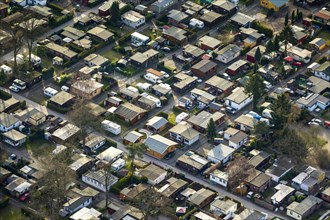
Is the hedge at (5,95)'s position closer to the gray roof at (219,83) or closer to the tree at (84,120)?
the tree at (84,120)

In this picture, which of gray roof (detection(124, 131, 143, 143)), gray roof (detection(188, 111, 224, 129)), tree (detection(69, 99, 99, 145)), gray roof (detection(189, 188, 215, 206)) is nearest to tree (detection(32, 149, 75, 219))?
tree (detection(69, 99, 99, 145))

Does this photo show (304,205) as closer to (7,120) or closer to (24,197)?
(24,197)

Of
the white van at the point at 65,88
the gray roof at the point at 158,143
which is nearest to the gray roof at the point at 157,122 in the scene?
the gray roof at the point at 158,143

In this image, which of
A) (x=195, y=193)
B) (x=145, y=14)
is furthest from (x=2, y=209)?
(x=145, y=14)

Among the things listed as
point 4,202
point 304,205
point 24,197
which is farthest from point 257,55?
point 4,202

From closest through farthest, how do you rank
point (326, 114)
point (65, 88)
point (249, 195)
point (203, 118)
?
point (249, 195), point (203, 118), point (326, 114), point (65, 88)
